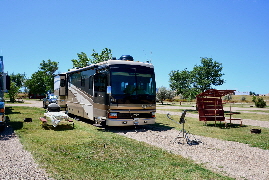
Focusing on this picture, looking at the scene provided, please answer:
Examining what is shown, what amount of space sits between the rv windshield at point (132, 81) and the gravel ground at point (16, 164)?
464 cm

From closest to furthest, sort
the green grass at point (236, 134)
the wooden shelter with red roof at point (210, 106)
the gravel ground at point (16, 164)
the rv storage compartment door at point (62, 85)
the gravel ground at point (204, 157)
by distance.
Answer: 1. the gravel ground at point (16, 164)
2. the gravel ground at point (204, 157)
3. the green grass at point (236, 134)
4. the wooden shelter with red roof at point (210, 106)
5. the rv storage compartment door at point (62, 85)

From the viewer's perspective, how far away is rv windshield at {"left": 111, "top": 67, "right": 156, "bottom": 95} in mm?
10859

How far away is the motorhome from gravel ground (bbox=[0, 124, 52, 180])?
407 centimetres

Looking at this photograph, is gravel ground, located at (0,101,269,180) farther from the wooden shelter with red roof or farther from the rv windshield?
the wooden shelter with red roof

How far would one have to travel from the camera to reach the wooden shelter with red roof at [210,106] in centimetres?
1446

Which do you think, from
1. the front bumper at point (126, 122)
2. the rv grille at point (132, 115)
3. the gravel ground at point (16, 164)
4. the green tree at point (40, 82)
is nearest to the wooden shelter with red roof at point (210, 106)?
the rv grille at point (132, 115)

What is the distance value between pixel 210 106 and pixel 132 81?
20.4 ft

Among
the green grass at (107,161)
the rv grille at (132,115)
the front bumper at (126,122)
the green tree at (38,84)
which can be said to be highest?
the green tree at (38,84)

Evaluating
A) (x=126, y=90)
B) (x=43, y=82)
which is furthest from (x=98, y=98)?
(x=43, y=82)

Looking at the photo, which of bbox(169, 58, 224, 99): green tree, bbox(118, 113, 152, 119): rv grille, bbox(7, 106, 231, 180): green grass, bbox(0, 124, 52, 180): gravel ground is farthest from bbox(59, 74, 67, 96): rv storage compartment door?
bbox(169, 58, 224, 99): green tree

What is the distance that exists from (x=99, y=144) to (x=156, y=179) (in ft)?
10.8

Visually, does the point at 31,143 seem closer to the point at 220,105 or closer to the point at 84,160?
the point at 84,160

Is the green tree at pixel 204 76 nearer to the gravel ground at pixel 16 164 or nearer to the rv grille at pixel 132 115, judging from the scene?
the rv grille at pixel 132 115

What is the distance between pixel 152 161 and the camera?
6.05 m
